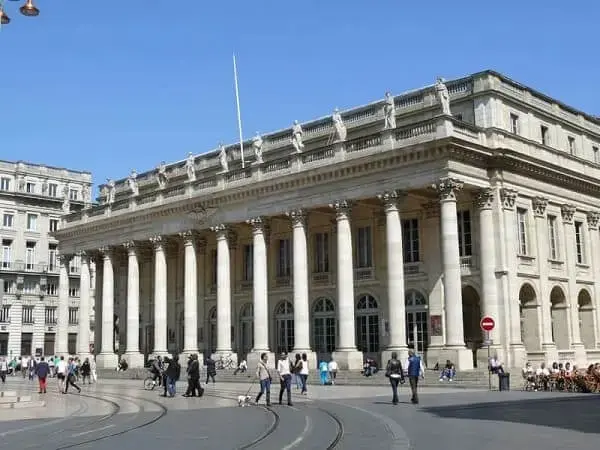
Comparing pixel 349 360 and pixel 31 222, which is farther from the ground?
pixel 31 222

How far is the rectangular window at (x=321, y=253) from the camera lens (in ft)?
147

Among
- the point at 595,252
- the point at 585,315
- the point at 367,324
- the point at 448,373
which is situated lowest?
the point at 448,373

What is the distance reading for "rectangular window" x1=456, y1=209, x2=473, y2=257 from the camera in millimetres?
38531

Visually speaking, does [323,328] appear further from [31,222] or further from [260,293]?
[31,222]

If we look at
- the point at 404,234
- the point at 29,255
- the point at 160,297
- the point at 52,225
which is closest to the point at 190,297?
the point at 160,297

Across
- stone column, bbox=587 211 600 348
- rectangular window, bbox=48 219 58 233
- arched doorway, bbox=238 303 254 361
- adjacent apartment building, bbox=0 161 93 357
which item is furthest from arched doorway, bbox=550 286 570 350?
rectangular window, bbox=48 219 58 233

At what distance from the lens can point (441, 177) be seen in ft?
116

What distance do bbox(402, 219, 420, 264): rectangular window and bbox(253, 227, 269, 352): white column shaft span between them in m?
7.82

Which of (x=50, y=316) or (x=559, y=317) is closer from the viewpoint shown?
(x=559, y=317)

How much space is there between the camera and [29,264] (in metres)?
74.8

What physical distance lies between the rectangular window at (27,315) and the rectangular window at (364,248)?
42.7m

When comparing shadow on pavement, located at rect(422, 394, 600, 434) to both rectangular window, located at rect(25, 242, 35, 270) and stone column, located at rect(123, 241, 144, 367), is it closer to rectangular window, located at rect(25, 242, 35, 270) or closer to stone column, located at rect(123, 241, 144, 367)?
stone column, located at rect(123, 241, 144, 367)

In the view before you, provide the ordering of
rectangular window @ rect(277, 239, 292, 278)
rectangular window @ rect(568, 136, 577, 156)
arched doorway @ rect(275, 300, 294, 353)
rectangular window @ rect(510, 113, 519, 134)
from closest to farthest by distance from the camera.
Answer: rectangular window @ rect(510, 113, 519, 134), rectangular window @ rect(568, 136, 577, 156), arched doorway @ rect(275, 300, 294, 353), rectangular window @ rect(277, 239, 292, 278)

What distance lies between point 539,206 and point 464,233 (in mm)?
4127
